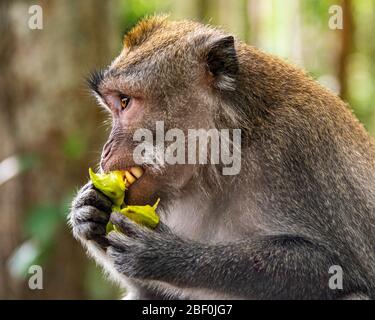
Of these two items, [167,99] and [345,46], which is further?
[345,46]

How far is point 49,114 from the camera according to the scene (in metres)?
9.52

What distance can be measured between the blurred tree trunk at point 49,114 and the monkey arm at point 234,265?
4.60 meters

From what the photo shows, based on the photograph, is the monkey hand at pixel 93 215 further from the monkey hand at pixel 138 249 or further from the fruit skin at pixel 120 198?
the monkey hand at pixel 138 249

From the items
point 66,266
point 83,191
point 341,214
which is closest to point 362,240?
point 341,214

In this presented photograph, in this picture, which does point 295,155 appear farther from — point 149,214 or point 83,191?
point 83,191

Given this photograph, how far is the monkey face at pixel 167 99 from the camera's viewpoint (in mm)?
A: 5215

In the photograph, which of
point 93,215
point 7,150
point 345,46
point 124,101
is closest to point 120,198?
point 93,215

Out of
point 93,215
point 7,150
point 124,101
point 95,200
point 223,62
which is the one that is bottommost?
point 7,150

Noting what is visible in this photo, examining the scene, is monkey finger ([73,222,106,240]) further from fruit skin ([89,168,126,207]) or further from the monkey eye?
the monkey eye

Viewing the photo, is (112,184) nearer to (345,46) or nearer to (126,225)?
(126,225)

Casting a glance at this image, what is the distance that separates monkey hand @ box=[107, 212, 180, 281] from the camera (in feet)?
16.2

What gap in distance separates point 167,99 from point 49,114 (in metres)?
4.54

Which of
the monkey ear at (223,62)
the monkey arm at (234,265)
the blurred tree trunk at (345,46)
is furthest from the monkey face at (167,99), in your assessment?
the blurred tree trunk at (345,46)

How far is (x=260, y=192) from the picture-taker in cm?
521
